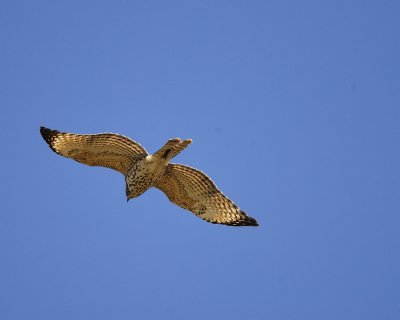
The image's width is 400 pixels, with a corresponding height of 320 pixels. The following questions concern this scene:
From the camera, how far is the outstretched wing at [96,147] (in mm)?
14578

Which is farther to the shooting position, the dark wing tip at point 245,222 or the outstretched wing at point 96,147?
the dark wing tip at point 245,222

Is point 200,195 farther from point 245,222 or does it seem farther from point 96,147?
point 96,147

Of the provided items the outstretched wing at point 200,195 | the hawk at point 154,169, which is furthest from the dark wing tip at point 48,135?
the outstretched wing at point 200,195

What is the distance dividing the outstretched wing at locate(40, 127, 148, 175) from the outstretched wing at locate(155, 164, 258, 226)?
0.79m

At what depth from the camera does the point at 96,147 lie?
14.8 m

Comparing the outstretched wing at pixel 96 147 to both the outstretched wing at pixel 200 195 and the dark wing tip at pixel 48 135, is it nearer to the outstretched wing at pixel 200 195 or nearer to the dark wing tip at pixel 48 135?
the dark wing tip at pixel 48 135

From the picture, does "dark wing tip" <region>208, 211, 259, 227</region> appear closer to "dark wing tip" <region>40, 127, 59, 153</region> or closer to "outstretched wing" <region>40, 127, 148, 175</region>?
"outstretched wing" <region>40, 127, 148, 175</region>

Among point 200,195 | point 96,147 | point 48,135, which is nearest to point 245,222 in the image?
point 200,195

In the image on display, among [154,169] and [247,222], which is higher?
[154,169]

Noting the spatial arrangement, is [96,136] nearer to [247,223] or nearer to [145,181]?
[145,181]

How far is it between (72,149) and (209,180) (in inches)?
109

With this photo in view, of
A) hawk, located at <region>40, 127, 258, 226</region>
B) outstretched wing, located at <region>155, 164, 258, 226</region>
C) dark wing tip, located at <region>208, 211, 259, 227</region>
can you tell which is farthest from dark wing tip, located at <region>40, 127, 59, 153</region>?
dark wing tip, located at <region>208, 211, 259, 227</region>

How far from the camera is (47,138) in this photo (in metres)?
14.9

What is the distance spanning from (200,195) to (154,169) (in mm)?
1274
